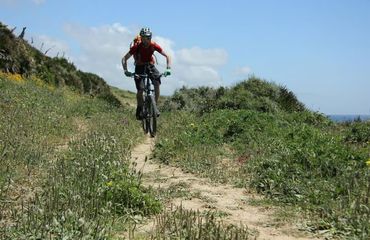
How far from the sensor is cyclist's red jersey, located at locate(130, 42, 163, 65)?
1283cm

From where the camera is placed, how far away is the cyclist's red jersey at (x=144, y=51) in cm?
1283

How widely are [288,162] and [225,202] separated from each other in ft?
6.44

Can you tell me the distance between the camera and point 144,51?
507 inches

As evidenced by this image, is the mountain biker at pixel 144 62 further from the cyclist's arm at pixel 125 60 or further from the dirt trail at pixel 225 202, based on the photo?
the dirt trail at pixel 225 202

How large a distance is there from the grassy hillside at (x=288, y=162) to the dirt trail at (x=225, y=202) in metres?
0.30

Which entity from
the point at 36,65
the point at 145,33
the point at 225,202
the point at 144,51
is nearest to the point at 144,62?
the point at 144,51

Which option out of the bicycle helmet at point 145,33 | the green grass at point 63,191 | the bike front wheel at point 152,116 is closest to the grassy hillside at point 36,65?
the bike front wheel at point 152,116

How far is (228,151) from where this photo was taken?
37.2ft

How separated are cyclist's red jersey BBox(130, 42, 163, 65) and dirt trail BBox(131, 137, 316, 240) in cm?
419

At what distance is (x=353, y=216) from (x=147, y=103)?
27.6 feet

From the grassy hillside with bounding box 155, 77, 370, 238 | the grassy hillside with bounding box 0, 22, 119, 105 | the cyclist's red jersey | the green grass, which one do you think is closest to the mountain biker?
the cyclist's red jersey

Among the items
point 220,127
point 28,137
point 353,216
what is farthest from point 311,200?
point 220,127

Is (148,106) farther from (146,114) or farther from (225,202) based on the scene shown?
(225,202)

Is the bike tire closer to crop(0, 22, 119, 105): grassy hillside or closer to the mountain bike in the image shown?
the mountain bike
